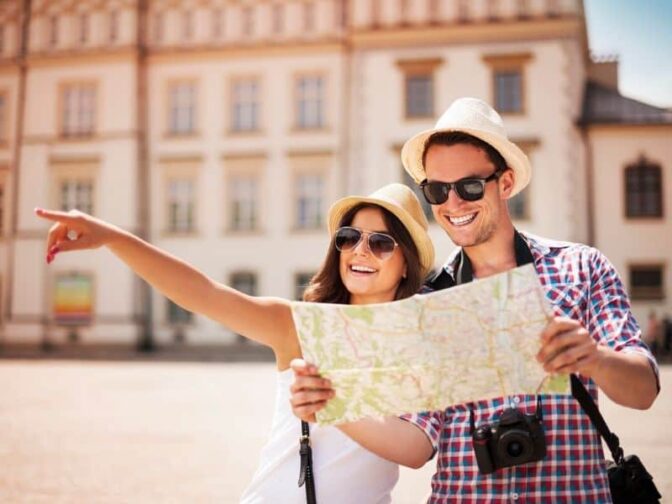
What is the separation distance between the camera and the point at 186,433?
7965 mm

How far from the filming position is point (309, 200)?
76.1 ft

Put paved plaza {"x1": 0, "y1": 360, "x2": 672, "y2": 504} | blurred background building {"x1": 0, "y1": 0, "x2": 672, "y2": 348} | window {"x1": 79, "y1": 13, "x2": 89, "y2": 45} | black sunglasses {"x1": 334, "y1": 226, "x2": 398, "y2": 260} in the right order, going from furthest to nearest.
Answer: window {"x1": 79, "y1": 13, "x2": 89, "y2": 45}
blurred background building {"x1": 0, "y1": 0, "x2": 672, "y2": 348}
paved plaza {"x1": 0, "y1": 360, "x2": 672, "y2": 504}
black sunglasses {"x1": 334, "y1": 226, "x2": 398, "y2": 260}

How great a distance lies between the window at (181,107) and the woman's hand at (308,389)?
23847mm

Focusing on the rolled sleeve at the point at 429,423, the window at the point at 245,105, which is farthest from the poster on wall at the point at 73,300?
the rolled sleeve at the point at 429,423

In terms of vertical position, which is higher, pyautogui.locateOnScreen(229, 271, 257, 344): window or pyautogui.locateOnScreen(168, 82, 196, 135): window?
pyautogui.locateOnScreen(168, 82, 196, 135): window

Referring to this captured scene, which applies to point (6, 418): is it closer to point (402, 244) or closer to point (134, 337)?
point (402, 244)

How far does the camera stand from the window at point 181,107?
2433 cm

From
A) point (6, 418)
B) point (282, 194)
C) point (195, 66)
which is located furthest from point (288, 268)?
point (6, 418)

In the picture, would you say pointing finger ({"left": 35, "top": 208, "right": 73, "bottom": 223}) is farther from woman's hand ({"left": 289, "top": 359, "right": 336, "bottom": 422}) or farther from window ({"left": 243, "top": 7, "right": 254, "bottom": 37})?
window ({"left": 243, "top": 7, "right": 254, "bottom": 37})

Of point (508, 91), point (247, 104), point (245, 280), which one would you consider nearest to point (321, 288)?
point (508, 91)

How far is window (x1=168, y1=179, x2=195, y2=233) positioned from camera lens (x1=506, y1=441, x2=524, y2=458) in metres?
22.9

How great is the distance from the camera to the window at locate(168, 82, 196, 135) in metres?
24.3

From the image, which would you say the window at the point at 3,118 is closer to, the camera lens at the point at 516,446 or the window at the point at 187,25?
the window at the point at 187,25

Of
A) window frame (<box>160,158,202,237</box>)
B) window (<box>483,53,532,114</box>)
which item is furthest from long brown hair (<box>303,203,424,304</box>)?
window frame (<box>160,158,202,237</box>)
